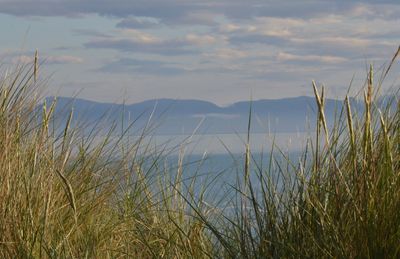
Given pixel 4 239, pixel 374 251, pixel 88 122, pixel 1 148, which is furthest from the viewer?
pixel 88 122

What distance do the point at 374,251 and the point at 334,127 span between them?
54 centimetres

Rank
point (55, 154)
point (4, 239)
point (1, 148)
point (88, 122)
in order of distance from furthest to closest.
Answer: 1. point (88, 122)
2. point (55, 154)
3. point (1, 148)
4. point (4, 239)

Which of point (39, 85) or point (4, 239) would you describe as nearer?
point (4, 239)

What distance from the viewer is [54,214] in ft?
10.9

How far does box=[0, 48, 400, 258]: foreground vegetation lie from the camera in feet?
8.64

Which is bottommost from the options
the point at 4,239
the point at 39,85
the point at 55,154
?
the point at 4,239

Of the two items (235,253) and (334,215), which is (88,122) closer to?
(235,253)

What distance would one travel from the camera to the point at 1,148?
3490 mm

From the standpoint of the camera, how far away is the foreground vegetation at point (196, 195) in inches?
104

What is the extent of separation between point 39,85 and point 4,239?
990 mm

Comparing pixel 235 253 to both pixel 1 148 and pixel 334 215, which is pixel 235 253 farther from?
pixel 1 148

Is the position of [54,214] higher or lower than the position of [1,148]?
lower

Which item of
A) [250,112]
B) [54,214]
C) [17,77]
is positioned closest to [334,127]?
[250,112]

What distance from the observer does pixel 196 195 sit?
4.06 m
